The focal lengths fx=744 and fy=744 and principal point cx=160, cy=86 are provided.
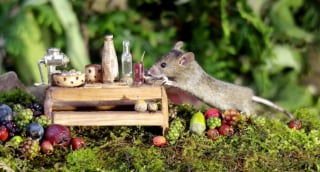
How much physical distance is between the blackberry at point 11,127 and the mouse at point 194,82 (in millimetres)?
631

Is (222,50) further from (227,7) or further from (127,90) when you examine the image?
(127,90)

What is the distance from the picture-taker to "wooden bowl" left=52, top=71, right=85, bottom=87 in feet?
9.30

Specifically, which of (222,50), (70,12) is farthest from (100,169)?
(222,50)

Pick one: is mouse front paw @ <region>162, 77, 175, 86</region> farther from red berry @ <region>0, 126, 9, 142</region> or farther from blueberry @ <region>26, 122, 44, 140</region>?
red berry @ <region>0, 126, 9, 142</region>

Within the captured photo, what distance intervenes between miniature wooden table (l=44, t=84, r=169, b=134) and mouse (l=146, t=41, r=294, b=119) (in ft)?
0.86

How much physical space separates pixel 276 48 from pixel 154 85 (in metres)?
2.95

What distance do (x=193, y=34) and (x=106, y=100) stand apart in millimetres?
2699

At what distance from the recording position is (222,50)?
18.1 feet

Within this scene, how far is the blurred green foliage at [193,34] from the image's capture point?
5125 mm

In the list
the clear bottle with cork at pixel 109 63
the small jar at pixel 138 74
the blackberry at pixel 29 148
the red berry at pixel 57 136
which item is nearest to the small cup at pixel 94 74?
the clear bottle with cork at pixel 109 63

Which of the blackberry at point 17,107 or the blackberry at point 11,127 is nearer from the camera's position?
the blackberry at point 11,127

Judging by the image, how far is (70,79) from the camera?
283cm

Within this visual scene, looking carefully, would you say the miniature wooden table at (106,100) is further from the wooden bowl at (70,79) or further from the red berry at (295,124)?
the red berry at (295,124)

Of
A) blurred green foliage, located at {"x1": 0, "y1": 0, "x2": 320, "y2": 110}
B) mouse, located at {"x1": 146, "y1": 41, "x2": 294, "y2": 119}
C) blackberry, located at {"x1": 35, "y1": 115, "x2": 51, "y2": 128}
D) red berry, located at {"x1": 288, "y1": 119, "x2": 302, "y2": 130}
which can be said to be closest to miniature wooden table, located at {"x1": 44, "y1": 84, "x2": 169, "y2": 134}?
blackberry, located at {"x1": 35, "y1": 115, "x2": 51, "y2": 128}
